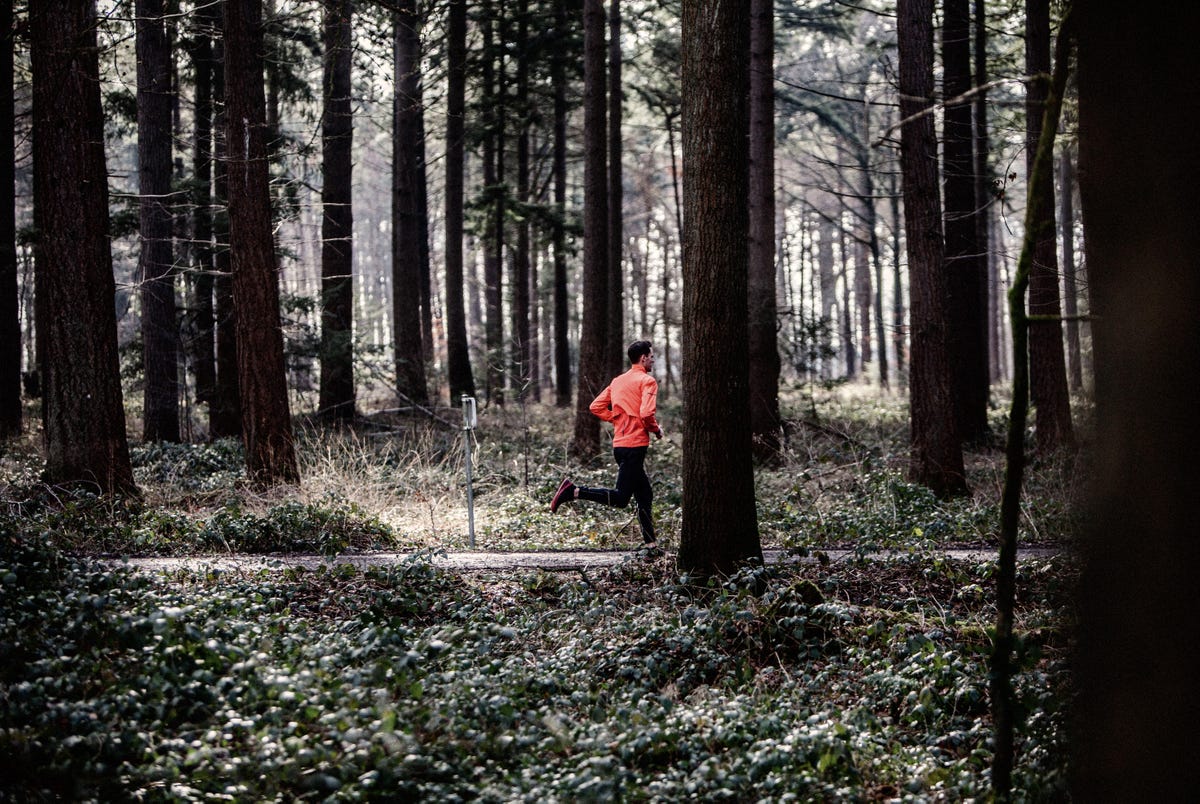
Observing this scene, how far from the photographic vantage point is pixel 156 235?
17.5 metres

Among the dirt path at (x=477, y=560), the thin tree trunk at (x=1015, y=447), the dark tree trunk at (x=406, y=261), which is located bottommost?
the dirt path at (x=477, y=560)

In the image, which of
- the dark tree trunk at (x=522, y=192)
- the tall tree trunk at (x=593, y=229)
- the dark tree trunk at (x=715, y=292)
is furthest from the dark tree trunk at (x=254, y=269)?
the dark tree trunk at (x=522, y=192)

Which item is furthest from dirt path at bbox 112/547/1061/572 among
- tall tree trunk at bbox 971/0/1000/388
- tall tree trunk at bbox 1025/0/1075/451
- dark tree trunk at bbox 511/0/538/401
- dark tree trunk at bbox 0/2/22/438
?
dark tree trunk at bbox 0/2/22/438

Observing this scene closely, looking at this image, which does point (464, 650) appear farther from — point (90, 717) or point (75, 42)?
point (75, 42)

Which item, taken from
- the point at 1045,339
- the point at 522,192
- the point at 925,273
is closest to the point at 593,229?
the point at 925,273

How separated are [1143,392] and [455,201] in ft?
69.1

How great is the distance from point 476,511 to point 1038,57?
409 inches

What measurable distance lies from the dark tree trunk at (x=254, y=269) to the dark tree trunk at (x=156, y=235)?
15.9 feet

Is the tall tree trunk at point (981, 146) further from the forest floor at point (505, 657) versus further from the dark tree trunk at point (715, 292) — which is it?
the forest floor at point (505, 657)

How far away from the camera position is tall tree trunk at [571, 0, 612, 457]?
15.9 metres

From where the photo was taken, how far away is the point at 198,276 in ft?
61.9

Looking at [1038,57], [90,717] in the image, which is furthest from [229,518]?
[1038,57]

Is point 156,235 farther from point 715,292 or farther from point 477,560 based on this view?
point 715,292

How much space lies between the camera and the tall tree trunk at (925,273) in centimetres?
1164
